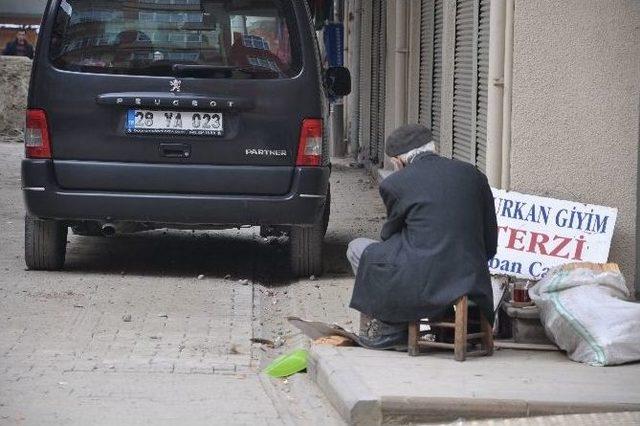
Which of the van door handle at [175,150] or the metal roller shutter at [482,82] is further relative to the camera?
the metal roller shutter at [482,82]

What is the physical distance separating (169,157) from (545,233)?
269cm

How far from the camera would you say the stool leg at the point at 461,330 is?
6957mm

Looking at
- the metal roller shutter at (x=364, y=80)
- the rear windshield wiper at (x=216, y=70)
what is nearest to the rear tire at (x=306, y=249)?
the rear windshield wiper at (x=216, y=70)

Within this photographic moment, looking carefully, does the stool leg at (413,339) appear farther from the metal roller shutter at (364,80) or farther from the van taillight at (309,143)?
the metal roller shutter at (364,80)

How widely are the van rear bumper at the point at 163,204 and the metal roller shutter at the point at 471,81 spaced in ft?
4.53

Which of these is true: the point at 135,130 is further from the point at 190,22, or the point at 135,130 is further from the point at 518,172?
the point at 518,172

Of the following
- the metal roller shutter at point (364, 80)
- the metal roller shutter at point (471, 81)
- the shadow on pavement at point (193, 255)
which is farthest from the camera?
the metal roller shutter at point (364, 80)

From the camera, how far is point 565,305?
24.2 feet

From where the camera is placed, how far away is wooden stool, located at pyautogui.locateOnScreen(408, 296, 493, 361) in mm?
6977

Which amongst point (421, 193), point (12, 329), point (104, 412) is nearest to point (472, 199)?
point (421, 193)

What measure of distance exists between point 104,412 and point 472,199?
199cm

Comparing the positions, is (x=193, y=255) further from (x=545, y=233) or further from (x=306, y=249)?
(x=545, y=233)

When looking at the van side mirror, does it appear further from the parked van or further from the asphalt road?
the asphalt road

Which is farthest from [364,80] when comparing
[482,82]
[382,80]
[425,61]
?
[482,82]
